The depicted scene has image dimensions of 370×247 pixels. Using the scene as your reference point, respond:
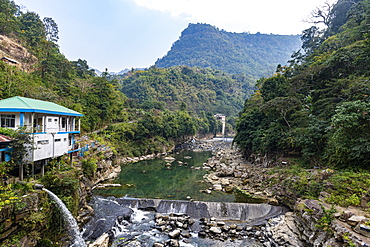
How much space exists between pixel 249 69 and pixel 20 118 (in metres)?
175

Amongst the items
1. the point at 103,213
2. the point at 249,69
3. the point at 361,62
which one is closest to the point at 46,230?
the point at 103,213

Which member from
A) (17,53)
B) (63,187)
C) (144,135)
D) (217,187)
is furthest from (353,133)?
(17,53)

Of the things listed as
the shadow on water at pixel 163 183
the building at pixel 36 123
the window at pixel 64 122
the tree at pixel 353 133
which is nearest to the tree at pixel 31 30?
the shadow on water at pixel 163 183

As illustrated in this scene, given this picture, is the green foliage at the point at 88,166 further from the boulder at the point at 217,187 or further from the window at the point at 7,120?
the boulder at the point at 217,187

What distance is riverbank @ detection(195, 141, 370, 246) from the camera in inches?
313

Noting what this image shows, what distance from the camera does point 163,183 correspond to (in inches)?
823

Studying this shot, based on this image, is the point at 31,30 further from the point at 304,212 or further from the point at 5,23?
the point at 304,212

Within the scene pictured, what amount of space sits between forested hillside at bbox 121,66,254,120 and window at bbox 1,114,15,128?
43227 mm

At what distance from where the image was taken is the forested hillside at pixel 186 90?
7269 centimetres

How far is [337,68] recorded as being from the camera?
18.2 metres

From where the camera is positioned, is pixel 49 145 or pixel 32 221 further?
pixel 49 145

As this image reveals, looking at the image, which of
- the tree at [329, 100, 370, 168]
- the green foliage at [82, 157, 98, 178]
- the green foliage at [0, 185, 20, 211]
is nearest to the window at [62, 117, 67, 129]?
the green foliage at [82, 157, 98, 178]

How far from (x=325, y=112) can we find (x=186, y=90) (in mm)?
74375

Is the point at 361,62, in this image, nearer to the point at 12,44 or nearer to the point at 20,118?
the point at 20,118
